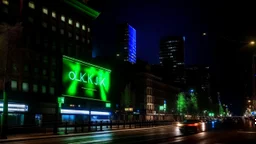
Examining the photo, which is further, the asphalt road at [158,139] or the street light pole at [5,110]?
the street light pole at [5,110]

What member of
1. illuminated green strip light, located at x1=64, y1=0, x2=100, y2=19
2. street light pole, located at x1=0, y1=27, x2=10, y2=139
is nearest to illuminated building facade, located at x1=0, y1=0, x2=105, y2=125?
illuminated green strip light, located at x1=64, y1=0, x2=100, y2=19

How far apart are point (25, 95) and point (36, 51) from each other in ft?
33.7

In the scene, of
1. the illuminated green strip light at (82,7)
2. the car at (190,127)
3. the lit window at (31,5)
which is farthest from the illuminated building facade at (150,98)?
the car at (190,127)

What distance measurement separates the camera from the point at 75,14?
8544 centimetres

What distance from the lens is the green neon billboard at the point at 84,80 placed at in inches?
1939

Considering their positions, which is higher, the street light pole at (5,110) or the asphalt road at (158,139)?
the street light pole at (5,110)

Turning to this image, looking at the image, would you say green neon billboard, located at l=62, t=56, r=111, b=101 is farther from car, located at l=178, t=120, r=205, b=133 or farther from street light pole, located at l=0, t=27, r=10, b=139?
car, located at l=178, t=120, r=205, b=133

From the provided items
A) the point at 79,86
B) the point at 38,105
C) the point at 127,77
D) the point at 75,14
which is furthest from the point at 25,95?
the point at 127,77

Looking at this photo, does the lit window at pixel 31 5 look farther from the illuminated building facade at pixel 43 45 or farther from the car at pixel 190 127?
the car at pixel 190 127

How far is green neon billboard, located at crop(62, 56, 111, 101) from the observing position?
49250 mm

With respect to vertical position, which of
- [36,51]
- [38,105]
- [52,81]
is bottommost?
[38,105]

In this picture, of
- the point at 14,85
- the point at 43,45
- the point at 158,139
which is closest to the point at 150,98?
the point at 43,45

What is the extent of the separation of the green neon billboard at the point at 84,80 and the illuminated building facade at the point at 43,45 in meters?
6.08

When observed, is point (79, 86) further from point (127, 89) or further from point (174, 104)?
point (174, 104)
